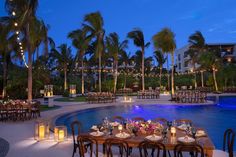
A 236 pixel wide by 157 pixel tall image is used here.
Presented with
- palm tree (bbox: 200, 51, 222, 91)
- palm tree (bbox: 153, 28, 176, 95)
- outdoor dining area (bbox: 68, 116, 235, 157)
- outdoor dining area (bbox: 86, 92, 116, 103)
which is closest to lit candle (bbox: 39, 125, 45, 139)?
outdoor dining area (bbox: 68, 116, 235, 157)

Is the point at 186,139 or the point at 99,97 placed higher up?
the point at 99,97

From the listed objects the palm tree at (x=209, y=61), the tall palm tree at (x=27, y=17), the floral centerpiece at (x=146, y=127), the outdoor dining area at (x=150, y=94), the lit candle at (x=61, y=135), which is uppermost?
the tall palm tree at (x=27, y=17)

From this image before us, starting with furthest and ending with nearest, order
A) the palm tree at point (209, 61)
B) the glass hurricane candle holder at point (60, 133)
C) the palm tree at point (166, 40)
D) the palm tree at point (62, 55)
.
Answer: the palm tree at point (62, 55), the palm tree at point (209, 61), the palm tree at point (166, 40), the glass hurricane candle holder at point (60, 133)

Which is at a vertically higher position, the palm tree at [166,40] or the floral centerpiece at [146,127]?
the palm tree at [166,40]

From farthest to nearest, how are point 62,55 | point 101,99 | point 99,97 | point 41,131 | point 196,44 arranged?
point 62,55 < point 196,44 < point 101,99 < point 99,97 < point 41,131

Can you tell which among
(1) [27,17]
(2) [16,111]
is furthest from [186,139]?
(1) [27,17]

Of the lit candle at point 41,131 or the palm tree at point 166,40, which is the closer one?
the lit candle at point 41,131

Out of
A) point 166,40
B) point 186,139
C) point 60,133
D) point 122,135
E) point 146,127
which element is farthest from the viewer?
point 166,40

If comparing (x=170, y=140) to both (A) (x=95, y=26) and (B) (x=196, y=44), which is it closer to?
(A) (x=95, y=26)

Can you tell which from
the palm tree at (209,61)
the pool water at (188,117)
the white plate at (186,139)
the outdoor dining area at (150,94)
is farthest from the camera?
the palm tree at (209,61)

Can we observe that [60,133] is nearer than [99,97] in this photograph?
Yes

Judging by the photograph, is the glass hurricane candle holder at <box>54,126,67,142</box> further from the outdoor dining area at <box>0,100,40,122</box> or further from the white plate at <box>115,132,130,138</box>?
the outdoor dining area at <box>0,100,40,122</box>

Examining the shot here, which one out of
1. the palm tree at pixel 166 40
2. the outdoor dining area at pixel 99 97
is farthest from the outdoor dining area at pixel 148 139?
the palm tree at pixel 166 40

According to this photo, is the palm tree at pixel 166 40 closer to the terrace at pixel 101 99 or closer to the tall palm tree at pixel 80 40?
the terrace at pixel 101 99
